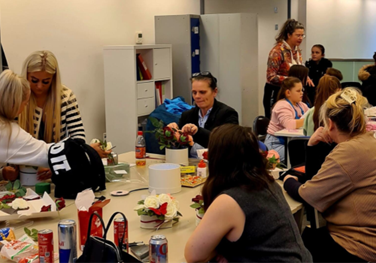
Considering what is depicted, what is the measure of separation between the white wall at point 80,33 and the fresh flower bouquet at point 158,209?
127 inches

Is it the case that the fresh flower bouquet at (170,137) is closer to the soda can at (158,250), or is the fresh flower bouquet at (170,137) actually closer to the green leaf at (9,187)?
the green leaf at (9,187)

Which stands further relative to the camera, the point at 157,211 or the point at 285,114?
the point at 285,114

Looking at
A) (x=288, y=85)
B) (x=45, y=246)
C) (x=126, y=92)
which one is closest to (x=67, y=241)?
(x=45, y=246)

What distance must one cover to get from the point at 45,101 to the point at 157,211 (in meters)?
1.52

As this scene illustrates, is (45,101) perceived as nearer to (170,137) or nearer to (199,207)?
(170,137)

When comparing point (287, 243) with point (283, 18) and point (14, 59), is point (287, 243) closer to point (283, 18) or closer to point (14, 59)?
point (14, 59)

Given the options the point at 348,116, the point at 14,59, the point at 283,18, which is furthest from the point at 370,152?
the point at 283,18

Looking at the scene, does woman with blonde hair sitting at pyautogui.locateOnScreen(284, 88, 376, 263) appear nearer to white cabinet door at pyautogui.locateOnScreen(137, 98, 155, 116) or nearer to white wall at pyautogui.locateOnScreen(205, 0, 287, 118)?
white cabinet door at pyautogui.locateOnScreen(137, 98, 155, 116)

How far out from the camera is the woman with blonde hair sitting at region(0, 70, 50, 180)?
8.45 ft

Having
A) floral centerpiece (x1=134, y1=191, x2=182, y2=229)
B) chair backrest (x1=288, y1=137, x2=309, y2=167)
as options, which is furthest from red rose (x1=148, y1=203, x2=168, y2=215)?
chair backrest (x1=288, y1=137, x2=309, y2=167)

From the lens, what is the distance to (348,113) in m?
2.43

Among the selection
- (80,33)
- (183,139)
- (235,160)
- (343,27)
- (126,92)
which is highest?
(343,27)

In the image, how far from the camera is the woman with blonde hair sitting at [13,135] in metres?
2.57

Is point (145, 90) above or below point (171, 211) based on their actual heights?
above
